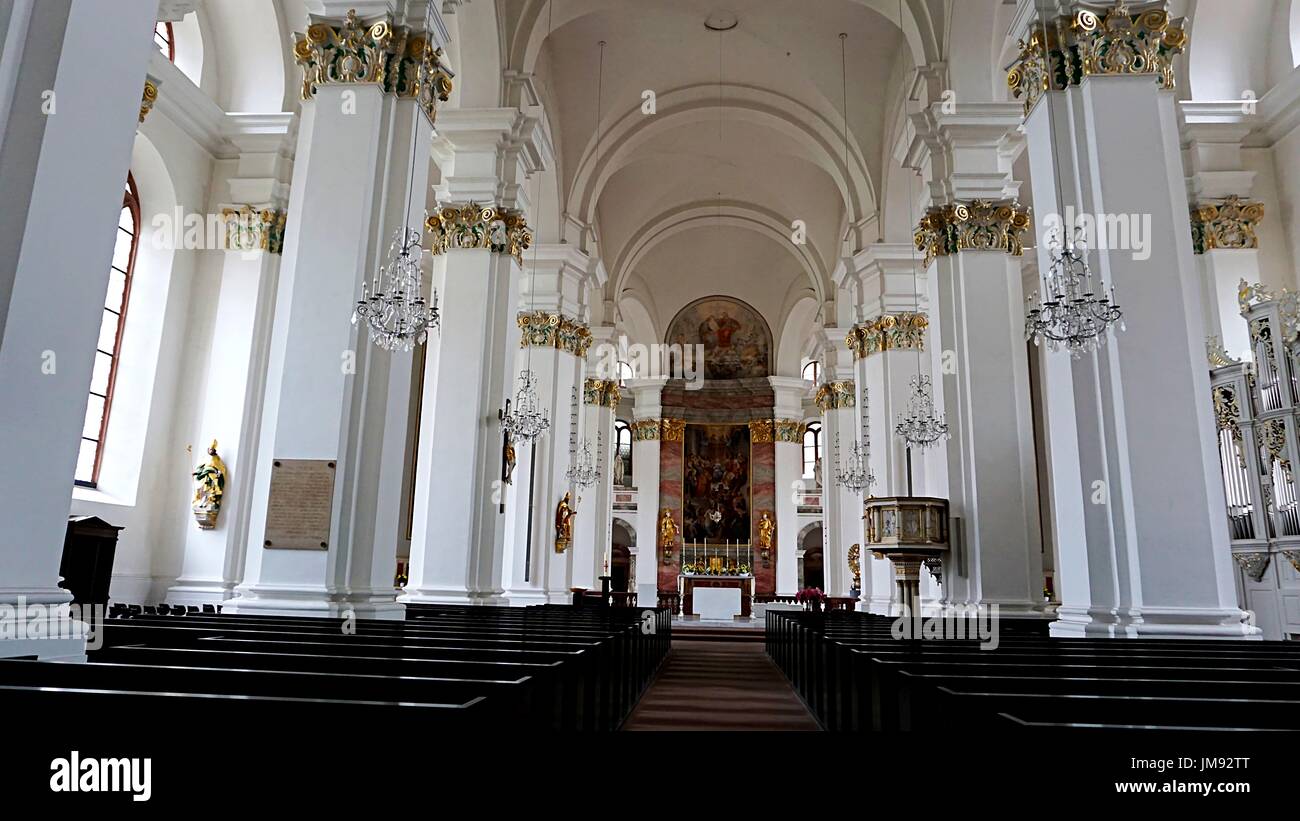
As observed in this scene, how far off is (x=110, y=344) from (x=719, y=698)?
8.63m

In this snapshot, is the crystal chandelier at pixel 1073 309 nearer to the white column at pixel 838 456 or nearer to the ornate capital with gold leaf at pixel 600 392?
the white column at pixel 838 456

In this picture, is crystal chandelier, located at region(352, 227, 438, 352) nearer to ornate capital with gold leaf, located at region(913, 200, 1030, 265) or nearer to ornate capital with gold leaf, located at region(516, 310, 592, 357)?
ornate capital with gold leaf, located at region(913, 200, 1030, 265)

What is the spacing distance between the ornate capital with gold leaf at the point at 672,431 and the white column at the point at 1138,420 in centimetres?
2001

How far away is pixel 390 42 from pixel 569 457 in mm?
9708

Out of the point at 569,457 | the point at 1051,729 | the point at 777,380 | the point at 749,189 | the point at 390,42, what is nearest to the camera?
the point at 1051,729

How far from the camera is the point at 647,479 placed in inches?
936

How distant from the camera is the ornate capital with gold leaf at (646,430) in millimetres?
24812

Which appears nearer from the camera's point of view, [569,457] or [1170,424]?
[1170,424]

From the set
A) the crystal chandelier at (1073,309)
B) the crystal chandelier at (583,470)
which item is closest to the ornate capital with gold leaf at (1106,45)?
the crystal chandelier at (1073,309)

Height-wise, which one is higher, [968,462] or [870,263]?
[870,263]

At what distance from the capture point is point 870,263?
13812mm
